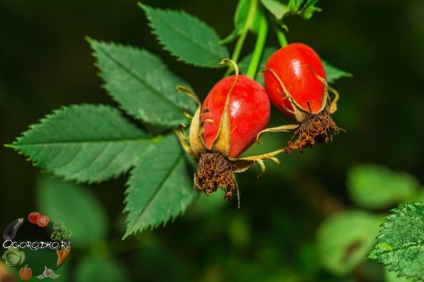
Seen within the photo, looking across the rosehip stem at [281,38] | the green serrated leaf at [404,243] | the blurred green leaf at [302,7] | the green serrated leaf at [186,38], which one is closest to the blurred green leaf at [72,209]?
the green serrated leaf at [186,38]

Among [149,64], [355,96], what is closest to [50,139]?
[149,64]

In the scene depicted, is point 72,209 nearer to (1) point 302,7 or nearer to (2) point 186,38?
(2) point 186,38

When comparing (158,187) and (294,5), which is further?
(158,187)

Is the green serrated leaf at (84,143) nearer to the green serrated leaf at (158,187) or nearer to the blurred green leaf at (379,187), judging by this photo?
the green serrated leaf at (158,187)

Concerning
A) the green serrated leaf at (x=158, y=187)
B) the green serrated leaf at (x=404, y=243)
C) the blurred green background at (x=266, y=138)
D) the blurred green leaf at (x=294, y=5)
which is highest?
the blurred green leaf at (x=294, y=5)

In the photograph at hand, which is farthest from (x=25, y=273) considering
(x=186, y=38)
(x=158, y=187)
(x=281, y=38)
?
(x=281, y=38)

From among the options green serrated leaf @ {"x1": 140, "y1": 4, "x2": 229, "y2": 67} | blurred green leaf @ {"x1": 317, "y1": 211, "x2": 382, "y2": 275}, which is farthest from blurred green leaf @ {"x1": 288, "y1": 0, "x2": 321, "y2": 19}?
blurred green leaf @ {"x1": 317, "y1": 211, "x2": 382, "y2": 275}
